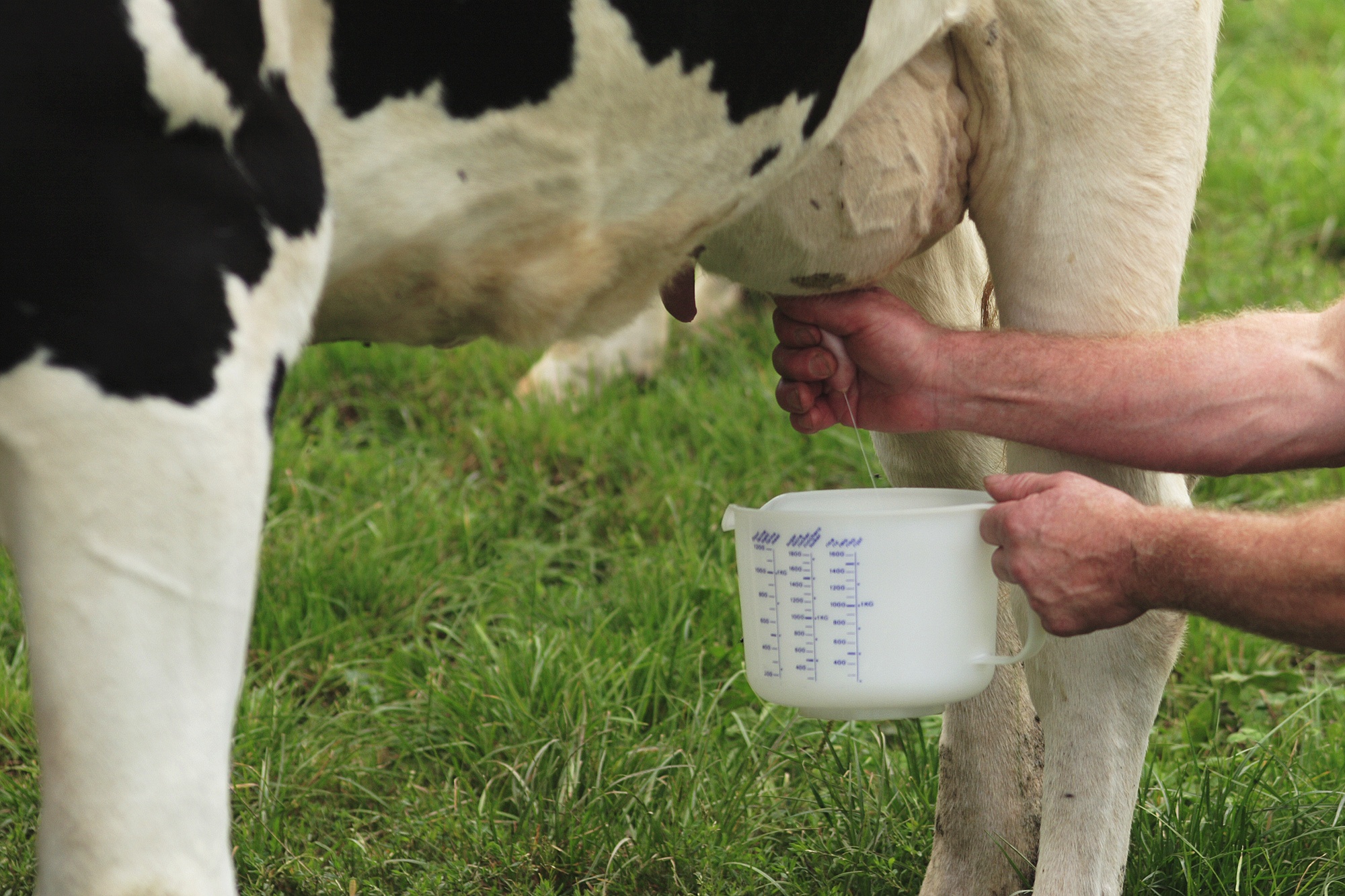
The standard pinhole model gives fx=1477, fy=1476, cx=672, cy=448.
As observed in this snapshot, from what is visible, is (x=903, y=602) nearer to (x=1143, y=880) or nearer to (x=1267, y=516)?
(x=1267, y=516)

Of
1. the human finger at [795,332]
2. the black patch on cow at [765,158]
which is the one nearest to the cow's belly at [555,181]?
the black patch on cow at [765,158]

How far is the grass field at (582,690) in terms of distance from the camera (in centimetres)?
189

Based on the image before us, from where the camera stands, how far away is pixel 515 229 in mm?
1357

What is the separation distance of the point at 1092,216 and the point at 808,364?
39 centimetres

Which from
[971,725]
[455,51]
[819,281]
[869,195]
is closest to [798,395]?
[819,281]

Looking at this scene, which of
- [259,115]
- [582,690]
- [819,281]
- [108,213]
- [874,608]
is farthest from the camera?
[582,690]

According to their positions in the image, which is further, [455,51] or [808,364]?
[808,364]

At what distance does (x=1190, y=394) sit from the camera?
164 cm

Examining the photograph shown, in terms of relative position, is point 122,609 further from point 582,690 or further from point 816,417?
point 582,690

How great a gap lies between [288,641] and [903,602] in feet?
4.33

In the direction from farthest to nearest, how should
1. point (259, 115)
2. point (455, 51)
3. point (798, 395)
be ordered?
1. point (798, 395)
2. point (455, 51)
3. point (259, 115)

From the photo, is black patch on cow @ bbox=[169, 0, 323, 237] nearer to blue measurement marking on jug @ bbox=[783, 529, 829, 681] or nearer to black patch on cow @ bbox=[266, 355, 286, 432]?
black patch on cow @ bbox=[266, 355, 286, 432]

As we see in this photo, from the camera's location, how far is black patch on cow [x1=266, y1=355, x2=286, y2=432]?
1041 mm

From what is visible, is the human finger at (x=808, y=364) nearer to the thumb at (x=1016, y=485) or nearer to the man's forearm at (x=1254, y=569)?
the thumb at (x=1016, y=485)
